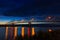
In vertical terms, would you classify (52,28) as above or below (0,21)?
below

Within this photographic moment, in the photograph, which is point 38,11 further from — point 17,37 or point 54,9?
point 17,37

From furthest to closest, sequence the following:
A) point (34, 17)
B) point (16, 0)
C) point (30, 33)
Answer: point (34, 17) < point (30, 33) < point (16, 0)

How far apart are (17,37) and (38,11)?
1.79ft

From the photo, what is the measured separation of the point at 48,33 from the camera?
194cm

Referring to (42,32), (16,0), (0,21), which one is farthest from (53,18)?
(0,21)

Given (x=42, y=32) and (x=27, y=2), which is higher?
(x=27, y=2)

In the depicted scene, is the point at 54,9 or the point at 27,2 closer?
the point at 27,2

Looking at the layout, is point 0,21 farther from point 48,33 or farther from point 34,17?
point 48,33

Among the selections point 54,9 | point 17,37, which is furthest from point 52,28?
point 17,37

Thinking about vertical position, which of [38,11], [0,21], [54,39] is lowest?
[54,39]

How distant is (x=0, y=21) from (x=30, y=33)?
739mm

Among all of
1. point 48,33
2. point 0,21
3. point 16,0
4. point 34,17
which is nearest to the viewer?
point 16,0

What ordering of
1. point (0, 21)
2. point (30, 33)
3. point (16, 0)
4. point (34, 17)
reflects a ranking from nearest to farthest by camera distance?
1. point (16, 0)
2. point (30, 33)
3. point (34, 17)
4. point (0, 21)

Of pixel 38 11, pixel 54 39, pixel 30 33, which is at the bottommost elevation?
pixel 54 39
